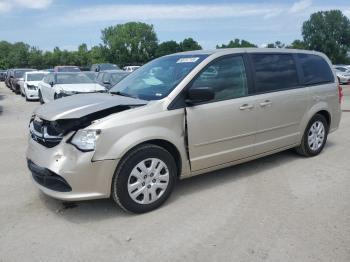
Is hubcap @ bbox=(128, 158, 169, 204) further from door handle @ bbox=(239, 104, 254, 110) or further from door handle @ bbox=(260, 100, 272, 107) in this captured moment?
door handle @ bbox=(260, 100, 272, 107)

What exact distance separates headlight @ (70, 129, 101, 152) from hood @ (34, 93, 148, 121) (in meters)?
0.19

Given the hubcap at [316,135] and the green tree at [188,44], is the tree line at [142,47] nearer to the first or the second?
the green tree at [188,44]

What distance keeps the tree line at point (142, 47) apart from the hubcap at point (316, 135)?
277ft

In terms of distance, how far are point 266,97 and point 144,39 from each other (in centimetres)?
11217

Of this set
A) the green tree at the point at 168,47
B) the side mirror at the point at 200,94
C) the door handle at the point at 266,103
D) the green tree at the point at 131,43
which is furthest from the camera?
the green tree at the point at 131,43

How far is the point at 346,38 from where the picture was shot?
101438mm

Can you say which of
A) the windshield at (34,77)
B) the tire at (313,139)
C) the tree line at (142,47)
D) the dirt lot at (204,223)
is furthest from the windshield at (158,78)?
the tree line at (142,47)

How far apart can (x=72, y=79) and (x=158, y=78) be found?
9.69m

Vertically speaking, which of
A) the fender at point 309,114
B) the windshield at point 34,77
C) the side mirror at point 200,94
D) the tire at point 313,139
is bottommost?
the tire at point 313,139

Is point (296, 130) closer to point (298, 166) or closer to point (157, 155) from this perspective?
point (298, 166)

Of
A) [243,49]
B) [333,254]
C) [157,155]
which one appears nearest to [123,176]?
[157,155]

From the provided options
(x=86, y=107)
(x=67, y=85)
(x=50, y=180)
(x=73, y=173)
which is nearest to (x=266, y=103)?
(x=86, y=107)

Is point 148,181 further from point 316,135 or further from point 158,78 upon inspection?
point 316,135

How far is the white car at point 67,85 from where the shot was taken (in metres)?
12.7
